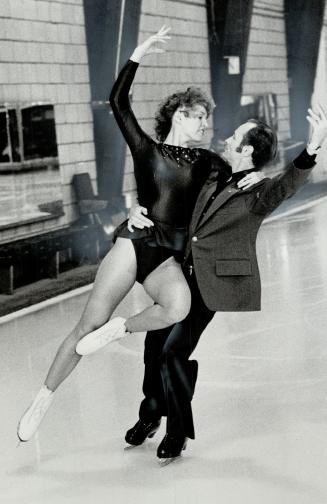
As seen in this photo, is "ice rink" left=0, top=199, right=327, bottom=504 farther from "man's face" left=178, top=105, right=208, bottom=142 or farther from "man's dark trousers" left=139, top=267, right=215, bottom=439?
"man's face" left=178, top=105, right=208, bottom=142

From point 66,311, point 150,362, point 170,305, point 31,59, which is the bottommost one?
point 66,311

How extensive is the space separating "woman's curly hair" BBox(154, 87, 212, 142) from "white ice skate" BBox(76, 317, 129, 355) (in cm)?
74

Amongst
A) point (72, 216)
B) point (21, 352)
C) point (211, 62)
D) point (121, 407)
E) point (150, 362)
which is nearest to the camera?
point (150, 362)

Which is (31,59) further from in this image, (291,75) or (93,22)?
(291,75)

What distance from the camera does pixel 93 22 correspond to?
870 cm

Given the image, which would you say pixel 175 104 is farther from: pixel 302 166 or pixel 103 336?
pixel 103 336

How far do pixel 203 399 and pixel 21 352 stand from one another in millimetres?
1532

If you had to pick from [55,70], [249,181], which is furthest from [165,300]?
[55,70]

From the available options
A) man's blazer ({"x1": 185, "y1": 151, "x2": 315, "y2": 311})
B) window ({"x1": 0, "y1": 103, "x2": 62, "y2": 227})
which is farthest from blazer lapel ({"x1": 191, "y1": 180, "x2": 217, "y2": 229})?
window ({"x1": 0, "y1": 103, "x2": 62, "y2": 227})

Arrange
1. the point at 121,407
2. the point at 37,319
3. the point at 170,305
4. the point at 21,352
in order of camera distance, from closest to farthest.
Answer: the point at 170,305 < the point at 121,407 < the point at 21,352 < the point at 37,319

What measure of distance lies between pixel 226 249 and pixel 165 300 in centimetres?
27

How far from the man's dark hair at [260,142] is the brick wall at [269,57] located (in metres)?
9.85

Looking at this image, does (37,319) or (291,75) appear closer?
(37,319)

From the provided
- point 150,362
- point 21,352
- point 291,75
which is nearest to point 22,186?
point 21,352
